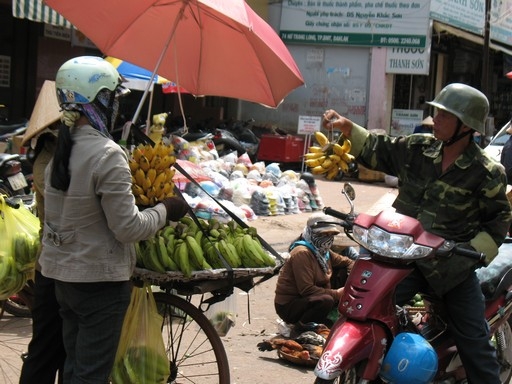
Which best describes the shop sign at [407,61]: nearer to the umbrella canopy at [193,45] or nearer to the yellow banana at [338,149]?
the umbrella canopy at [193,45]

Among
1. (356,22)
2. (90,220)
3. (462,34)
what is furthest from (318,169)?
(462,34)

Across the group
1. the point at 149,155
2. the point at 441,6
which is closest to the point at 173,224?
the point at 149,155

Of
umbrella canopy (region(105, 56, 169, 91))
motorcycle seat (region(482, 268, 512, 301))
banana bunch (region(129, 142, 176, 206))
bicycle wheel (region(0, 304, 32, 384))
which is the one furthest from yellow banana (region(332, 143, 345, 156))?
umbrella canopy (region(105, 56, 169, 91))

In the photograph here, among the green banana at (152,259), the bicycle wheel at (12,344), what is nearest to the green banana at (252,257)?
the green banana at (152,259)

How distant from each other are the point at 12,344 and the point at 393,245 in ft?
9.27

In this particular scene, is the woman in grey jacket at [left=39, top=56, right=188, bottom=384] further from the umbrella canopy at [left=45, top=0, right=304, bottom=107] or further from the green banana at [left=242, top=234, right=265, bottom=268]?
the umbrella canopy at [left=45, top=0, right=304, bottom=107]

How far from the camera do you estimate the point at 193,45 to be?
454 centimetres

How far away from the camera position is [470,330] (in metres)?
3.60

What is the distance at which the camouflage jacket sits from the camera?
11.7 feet

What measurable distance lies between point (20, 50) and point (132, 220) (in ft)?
39.2

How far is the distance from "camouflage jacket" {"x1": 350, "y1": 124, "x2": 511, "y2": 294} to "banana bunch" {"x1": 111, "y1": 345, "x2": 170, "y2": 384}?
1396 mm

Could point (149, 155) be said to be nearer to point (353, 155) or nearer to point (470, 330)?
point (353, 155)

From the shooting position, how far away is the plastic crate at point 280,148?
1622 cm

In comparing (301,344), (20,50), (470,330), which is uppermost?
(20,50)
